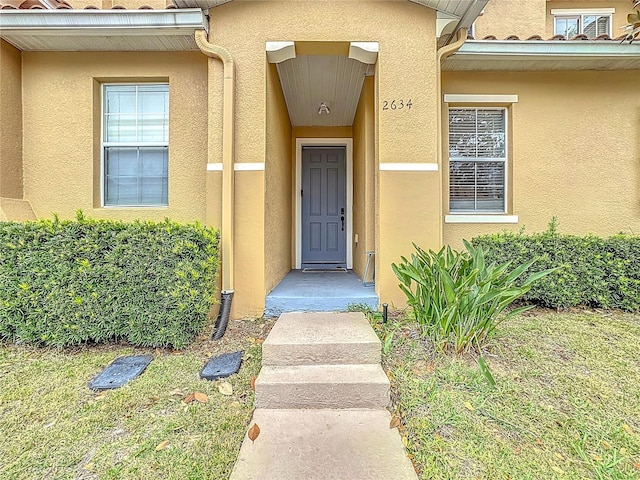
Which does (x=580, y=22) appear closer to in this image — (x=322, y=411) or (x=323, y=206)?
(x=323, y=206)

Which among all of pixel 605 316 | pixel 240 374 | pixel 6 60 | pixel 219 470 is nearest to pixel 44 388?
pixel 240 374

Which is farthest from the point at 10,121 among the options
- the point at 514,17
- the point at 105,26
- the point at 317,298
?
the point at 514,17

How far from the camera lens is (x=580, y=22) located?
706 centimetres

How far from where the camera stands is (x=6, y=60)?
3828 mm

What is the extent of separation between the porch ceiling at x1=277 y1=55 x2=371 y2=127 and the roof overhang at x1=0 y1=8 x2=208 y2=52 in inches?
47.2

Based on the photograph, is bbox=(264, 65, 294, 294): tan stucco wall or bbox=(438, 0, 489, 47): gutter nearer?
bbox=(438, 0, 489, 47): gutter

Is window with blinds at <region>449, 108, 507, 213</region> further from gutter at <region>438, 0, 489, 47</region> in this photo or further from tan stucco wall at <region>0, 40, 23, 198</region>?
tan stucco wall at <region>0, 40, 23, 198</region>

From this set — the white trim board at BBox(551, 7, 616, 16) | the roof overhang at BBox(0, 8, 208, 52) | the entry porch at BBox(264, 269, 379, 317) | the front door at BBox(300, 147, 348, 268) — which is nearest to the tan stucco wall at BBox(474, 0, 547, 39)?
the white trim board at BBox(551, 7, 616, 16)

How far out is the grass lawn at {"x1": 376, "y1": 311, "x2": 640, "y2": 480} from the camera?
65.8 inches

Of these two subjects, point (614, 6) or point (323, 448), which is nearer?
point (323, 448)

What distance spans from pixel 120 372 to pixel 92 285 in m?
0.84

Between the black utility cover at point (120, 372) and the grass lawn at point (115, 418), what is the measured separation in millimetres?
70

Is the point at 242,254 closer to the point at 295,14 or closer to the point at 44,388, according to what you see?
the point at 44,388

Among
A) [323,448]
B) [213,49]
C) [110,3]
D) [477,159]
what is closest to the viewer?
[323,448]
